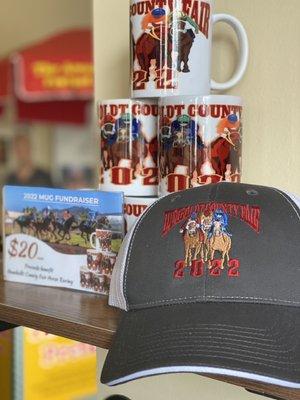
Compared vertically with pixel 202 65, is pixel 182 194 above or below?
below

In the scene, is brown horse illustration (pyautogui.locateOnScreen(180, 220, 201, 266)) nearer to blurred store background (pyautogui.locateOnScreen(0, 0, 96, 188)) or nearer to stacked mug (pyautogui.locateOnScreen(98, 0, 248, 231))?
stacked mug (pyautogui.locateOnScreen(98, 0, 248, 231))

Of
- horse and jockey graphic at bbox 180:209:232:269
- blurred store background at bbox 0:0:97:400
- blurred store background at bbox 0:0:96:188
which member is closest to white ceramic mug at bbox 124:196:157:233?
horse and jockey graphic at bbox 180:209:232:269

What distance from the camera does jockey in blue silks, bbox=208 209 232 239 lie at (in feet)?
1.84

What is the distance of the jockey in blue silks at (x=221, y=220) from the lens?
1.84ft

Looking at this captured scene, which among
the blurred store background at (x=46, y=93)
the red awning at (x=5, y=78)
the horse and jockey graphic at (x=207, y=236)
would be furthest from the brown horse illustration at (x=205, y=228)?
the red awning at (x=5, y=78)

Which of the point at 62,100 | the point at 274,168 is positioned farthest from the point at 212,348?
the point at 62,100

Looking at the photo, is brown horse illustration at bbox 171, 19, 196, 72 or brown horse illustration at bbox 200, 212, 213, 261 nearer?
brown horse illustration at bbox 200, 212, 213, 261

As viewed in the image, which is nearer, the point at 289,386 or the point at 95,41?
the point at 289,386

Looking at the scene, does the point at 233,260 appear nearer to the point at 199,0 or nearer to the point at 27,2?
the point at 199,0

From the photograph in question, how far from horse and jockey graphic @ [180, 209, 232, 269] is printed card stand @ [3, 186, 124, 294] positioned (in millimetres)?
117

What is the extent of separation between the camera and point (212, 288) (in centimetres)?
55

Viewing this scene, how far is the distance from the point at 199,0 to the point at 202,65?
71 millimetres

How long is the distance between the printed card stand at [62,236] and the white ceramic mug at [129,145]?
2.2 inches

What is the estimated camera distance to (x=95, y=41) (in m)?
0.91
